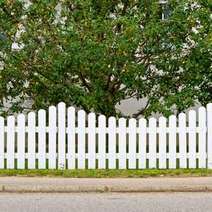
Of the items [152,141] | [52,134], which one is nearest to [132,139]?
[152,141]

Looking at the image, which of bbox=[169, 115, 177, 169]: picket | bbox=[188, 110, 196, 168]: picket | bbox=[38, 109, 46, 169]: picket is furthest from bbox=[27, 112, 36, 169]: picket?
bbox=[188, 110, 196, 168]: picket

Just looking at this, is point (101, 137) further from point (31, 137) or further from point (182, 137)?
point (182, 137)

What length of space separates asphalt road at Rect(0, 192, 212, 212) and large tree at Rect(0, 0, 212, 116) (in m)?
4.66

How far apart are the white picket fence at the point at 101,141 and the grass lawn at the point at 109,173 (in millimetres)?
404

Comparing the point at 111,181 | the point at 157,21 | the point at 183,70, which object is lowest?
the point at 111,181

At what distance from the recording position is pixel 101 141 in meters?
14.0

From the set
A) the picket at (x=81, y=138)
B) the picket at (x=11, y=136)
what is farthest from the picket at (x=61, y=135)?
the picket at (x=11, y=136)

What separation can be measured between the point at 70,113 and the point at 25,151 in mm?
1189


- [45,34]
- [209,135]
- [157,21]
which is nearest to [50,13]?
[45,34]

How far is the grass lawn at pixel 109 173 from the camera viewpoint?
→ 1333cm

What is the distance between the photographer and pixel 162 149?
14.1 meters

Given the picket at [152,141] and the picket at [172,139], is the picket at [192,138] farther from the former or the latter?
the picket at [152,141]

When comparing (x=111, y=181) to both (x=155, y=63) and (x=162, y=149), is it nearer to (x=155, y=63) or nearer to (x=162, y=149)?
(x=162, y=149)

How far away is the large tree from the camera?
16.0 meters
